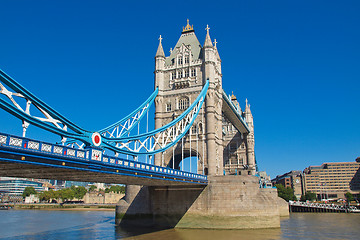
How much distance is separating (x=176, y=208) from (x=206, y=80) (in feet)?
59.2

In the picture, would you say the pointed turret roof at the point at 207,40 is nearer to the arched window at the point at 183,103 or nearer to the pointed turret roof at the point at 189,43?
the pointed turret roof at the point at 189,43

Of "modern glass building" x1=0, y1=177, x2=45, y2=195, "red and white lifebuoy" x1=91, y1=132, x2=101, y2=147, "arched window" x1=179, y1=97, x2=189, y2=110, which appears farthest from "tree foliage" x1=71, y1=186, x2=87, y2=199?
"red and white lifebuoy" x1=91, y1=132, x2=101, y2=147

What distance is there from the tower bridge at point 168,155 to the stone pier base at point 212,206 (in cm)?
10

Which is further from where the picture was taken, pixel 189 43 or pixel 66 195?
pixel 66 195

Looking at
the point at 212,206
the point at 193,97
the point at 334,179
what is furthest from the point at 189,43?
the point at 334,179

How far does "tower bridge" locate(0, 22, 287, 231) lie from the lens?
17.6m

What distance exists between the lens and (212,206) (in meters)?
35.8

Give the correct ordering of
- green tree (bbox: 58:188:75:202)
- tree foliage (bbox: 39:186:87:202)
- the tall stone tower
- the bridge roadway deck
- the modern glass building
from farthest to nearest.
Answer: the modern glass building, tree foliage (bbox: 39:186:87:202), green tree (bbox: 58:188:75:202), the tall stone tower, the bridge roadway deck

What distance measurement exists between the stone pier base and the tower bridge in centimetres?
10

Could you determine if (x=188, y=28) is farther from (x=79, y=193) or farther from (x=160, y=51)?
(x=79, y=193)

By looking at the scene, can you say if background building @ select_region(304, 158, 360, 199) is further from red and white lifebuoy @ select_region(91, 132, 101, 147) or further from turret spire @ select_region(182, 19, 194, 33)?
red and white lifebuoy @ select_region(91, 132, 101, 147)

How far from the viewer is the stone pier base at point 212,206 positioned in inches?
1382

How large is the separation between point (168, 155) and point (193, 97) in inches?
347

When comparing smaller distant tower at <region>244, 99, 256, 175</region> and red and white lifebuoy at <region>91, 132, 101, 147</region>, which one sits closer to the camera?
red and white lifebuoy at <region>91, 132, 101, 147</region>
